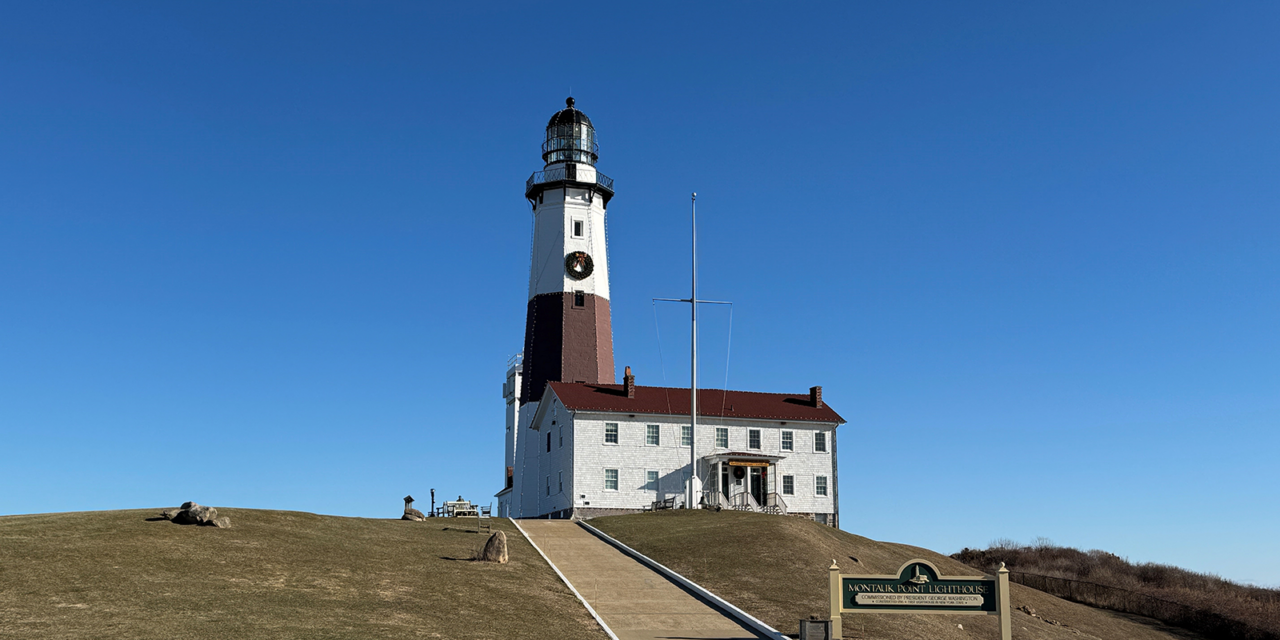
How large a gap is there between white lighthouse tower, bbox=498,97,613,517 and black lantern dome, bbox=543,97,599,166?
0.06 m

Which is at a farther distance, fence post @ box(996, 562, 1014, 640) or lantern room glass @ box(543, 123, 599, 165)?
lantern room glass @ box(543, 123, 599, 165)

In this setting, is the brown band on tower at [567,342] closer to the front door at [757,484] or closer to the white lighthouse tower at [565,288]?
the white lighthouse tower at [565,288]

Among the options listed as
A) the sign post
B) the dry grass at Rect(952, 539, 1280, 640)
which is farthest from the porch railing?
the sign post

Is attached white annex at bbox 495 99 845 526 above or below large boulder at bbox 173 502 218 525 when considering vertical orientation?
above

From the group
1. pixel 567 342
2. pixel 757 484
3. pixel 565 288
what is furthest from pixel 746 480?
pixel 565 288

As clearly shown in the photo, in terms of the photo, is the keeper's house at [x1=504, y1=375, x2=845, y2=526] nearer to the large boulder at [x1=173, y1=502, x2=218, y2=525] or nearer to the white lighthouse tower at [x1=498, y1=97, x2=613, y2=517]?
the white lighthouse tower at [x1=498, y1=97, x2=613, y2=517]

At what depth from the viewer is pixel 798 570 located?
31.8 metres

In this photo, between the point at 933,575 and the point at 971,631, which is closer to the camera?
the point at 933,575

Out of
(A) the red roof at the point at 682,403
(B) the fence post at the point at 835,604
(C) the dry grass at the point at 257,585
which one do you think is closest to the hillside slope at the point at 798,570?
(B) the fence post at the point at 835,604

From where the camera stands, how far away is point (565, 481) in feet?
173

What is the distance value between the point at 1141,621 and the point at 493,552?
2529cm

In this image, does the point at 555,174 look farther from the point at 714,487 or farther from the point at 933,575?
the point at 933,575

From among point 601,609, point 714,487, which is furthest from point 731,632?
point 714,487

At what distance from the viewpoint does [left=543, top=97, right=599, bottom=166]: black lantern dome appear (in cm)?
6425
